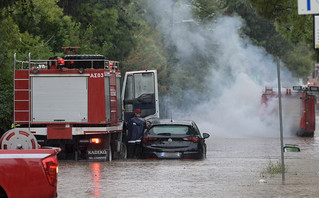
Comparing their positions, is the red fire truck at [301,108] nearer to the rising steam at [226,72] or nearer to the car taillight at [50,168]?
the rising steam at [226,72]

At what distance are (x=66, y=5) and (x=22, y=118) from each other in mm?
18430

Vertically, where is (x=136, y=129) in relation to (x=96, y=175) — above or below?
above

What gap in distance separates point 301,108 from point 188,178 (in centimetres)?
2464

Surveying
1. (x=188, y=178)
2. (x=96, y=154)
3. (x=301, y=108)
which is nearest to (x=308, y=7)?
(x=188, y=178)

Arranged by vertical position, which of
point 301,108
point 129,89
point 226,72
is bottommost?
point 301,108

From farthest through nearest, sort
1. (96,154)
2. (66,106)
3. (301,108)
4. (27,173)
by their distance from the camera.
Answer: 1. (301,108)
2. (96,154)
3. (66,106)
4. (27,173)

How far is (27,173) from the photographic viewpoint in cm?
908

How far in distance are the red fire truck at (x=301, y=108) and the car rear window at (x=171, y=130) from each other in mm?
17995

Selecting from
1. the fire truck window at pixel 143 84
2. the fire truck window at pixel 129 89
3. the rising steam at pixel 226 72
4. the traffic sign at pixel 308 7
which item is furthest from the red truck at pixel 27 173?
the rising steam at pixel 226 72

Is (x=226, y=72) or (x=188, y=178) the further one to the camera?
(x=226, y=72)

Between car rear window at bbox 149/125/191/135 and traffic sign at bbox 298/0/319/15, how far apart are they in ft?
30.8

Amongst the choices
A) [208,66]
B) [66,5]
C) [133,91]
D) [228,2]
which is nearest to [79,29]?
[66,5]

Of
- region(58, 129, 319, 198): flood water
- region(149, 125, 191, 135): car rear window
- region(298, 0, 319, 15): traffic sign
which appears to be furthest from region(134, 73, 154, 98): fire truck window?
region(298, 0, 319, 15): traffic sign

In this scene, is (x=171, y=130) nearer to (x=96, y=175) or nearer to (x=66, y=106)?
(x=66, y=106)
